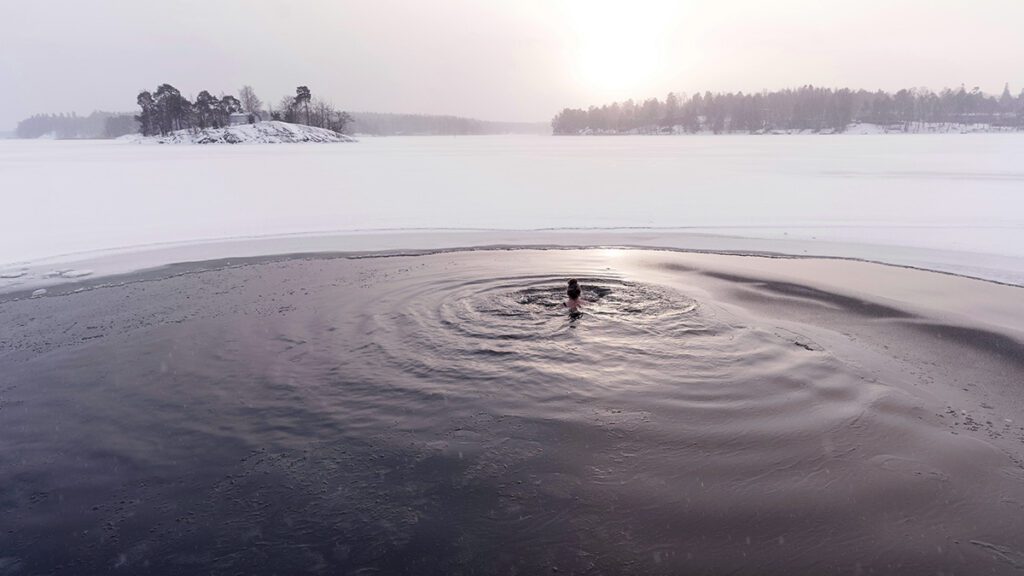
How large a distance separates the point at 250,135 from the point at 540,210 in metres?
92.0

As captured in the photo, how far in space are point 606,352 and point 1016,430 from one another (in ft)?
15.6

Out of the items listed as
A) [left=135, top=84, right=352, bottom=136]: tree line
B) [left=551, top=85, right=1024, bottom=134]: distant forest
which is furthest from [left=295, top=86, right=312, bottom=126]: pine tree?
[left=551, top=85, right=1024, bottom=134]: distant forest

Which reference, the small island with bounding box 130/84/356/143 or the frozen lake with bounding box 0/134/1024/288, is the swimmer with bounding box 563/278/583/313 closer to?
the frozen lake with bounding box 0/134/1024/288

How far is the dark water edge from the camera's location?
4812mm

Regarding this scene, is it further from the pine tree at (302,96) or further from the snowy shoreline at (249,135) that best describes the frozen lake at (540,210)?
the pine tree at (302,96)

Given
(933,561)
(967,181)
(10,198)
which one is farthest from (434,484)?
(967,181)

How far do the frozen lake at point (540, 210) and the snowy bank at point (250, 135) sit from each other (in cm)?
6284

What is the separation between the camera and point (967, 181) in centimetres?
2900

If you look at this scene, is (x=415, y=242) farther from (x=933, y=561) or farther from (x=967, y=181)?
(x=967, y=181)

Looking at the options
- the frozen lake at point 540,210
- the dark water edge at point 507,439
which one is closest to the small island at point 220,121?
the frozen lake at point 540,210

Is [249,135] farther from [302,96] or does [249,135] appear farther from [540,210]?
[540,210]

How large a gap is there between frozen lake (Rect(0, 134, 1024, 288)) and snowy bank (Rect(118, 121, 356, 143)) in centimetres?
6284

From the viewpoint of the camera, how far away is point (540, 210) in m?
22.8

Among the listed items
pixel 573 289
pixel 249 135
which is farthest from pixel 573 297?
Answer: pixel 249 135
